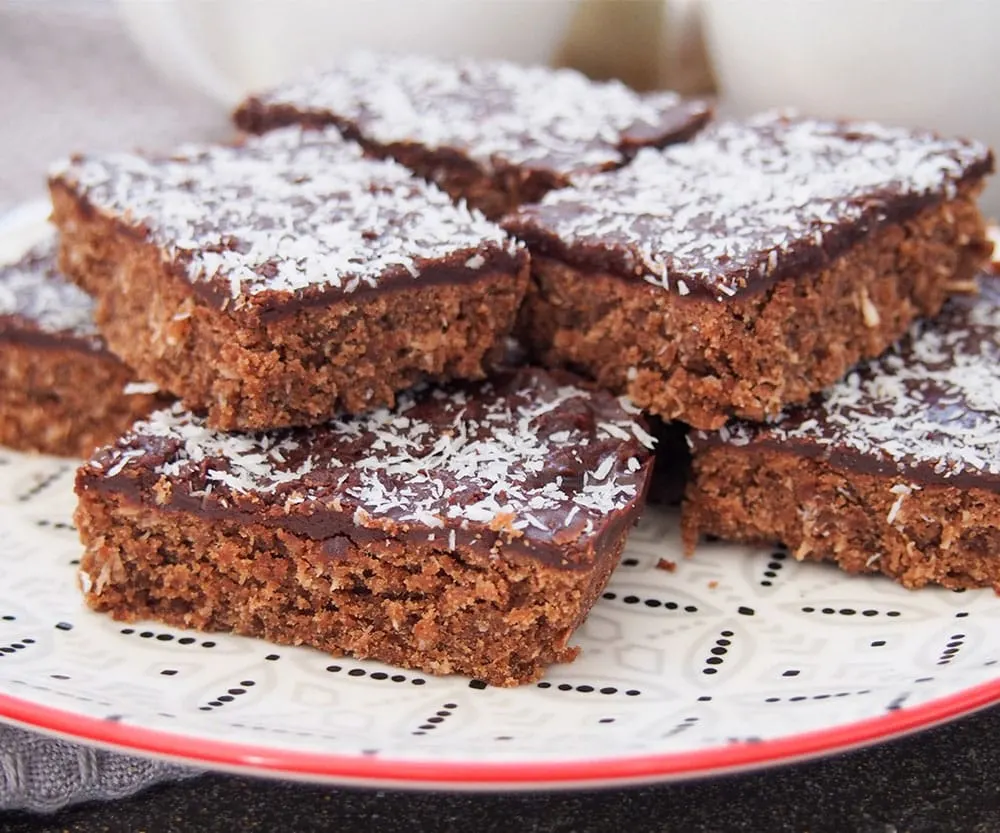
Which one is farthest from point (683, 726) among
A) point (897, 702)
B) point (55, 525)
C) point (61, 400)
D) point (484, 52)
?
point (484, 52)

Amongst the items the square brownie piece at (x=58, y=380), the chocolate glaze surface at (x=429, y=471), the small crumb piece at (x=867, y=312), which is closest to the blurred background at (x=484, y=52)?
the small crumb piece at (x=867, y=312)

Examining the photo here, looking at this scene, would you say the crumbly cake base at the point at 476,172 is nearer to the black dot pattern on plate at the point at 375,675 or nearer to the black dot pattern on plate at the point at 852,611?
the black dot pattern on plate at the point at 852,611

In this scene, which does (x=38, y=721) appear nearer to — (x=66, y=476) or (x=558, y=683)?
(x=558, y=683)

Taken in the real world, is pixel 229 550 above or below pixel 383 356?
below

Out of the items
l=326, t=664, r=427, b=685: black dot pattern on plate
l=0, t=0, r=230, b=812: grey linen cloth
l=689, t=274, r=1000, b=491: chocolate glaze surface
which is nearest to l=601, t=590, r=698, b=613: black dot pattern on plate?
l=689, t=274, r=1000, b=491: chocolate glaze surface

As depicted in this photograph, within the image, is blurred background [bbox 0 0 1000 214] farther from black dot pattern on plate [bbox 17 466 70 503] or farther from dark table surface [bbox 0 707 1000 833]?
dark table surface [bbox 0 707 1000 833]

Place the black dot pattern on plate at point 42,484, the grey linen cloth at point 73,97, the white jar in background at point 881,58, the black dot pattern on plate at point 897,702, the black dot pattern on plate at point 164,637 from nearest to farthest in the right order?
the black dot pattern on plate at point 897,702, the black dot pattern on plate at point 164,637, the black dot pattern on plate at point 42,484, the white jar in background at point 881,58, the grey linen cloth at point 73,97

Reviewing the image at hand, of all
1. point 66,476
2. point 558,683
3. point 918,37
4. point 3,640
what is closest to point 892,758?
point 558,683
